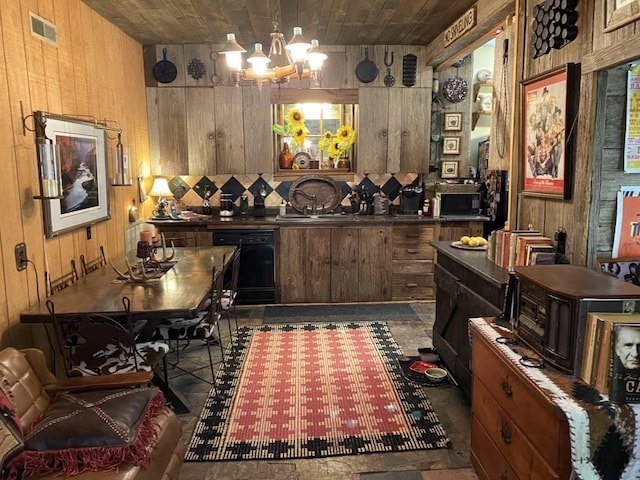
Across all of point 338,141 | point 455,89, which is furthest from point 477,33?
point 338,141

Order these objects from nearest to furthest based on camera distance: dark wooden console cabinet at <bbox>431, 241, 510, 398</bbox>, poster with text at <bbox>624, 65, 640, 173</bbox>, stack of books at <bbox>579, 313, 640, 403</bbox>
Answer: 1. stack of books at <bbox>579, 313, 640, 403</bbox>
2. poster with text at <bbox>624, 65, 640, 173</bbox>
3. dark wooden console cabinet at <bbox>431, 241, 510, 398</bbox>

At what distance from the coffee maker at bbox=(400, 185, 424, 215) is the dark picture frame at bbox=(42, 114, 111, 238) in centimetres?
306

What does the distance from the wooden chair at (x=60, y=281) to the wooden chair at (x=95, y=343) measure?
0.55m

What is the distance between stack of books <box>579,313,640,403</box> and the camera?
1.57 metres

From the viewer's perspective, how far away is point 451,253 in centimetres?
326

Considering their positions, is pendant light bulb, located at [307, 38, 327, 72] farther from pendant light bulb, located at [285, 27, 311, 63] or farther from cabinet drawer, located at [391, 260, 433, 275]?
cabinet drawer, located at [391, 260, 433, 275]

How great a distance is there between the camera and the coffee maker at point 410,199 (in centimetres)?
543

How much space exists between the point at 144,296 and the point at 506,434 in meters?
1.95

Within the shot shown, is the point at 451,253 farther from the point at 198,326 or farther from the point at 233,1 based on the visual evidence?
the point at 233,1

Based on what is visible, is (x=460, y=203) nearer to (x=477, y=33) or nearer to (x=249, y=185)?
(x=477, y=33)

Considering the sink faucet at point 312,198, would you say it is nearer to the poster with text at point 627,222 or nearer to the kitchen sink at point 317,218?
the kitchen sink at point 317,218

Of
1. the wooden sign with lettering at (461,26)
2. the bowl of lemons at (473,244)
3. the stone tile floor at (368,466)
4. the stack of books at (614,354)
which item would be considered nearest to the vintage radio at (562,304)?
the stack of books at (614,354)

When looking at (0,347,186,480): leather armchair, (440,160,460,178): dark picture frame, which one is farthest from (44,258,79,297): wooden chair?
(440,160,460,178): dark picture frame

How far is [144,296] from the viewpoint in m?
2.73
